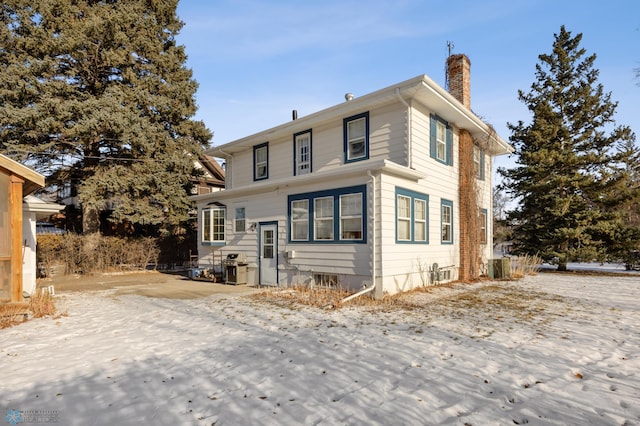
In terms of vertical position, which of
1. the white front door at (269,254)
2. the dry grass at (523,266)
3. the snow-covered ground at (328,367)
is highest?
the white front door at (269,254)

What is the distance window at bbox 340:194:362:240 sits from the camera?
33.2 feet

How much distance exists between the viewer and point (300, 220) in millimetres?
11570

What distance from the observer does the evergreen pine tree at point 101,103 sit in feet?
51.2

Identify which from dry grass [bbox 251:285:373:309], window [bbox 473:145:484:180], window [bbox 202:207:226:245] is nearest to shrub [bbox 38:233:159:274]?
window [bbox 202:207:226:245]

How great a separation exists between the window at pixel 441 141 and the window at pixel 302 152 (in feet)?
14.5

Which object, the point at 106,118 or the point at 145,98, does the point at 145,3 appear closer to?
the point at 145,98

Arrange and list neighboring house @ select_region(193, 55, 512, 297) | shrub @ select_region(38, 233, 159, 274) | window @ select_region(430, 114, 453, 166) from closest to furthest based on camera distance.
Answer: neighboring house @ select_region(193, 55, 512, 297) < window @ select_region(430, 114, 453, 166) < shrub @ select_region(38, 233, 159, 274)

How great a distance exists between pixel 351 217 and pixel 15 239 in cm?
799

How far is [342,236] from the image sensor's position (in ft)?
34.1

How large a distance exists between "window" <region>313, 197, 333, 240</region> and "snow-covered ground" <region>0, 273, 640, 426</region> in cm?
329

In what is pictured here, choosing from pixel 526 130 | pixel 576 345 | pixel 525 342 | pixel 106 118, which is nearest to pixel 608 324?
pixel 576 345

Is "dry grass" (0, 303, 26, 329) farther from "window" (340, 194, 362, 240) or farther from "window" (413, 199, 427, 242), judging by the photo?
"window" (413, 199, 427, 242)

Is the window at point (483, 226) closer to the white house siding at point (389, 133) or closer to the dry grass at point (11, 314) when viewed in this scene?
the white house siding at point (389, 133)

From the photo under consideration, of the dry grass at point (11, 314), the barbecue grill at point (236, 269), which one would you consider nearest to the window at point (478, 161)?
the barbecue grill at point (236, 269)
